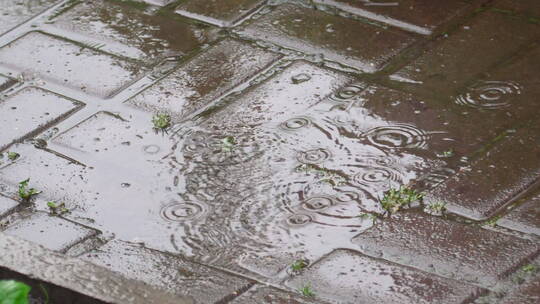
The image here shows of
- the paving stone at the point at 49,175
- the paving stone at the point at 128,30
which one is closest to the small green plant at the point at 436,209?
the paving stone at the point at 49,175

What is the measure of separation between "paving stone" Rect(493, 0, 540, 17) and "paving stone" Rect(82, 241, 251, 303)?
7.12 feet

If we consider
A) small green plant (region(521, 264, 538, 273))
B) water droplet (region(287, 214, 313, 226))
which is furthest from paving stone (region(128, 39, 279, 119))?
small green plant (region(521, 264, 538, 273))

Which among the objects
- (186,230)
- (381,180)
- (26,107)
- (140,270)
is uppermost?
(26,107)

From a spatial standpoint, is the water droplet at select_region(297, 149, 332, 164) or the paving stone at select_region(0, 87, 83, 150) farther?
the paving stone at select_region(0, 87, 83, 150)

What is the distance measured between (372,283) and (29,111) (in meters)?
1.89

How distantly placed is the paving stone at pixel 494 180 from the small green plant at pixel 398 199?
0.17ft

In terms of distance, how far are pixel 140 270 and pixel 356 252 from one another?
0.72 m

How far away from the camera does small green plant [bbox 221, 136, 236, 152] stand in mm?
4160

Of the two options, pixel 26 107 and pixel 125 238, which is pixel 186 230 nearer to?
pixel 125 238

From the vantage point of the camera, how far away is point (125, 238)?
12.2ft

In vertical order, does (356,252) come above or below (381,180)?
below

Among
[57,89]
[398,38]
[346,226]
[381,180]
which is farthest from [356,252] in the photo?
[57,89]

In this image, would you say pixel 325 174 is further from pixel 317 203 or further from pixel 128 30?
pixel 128 30

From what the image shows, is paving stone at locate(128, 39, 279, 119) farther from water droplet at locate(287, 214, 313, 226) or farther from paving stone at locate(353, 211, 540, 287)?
paving stone at locate(353, 211, 540, 287)
